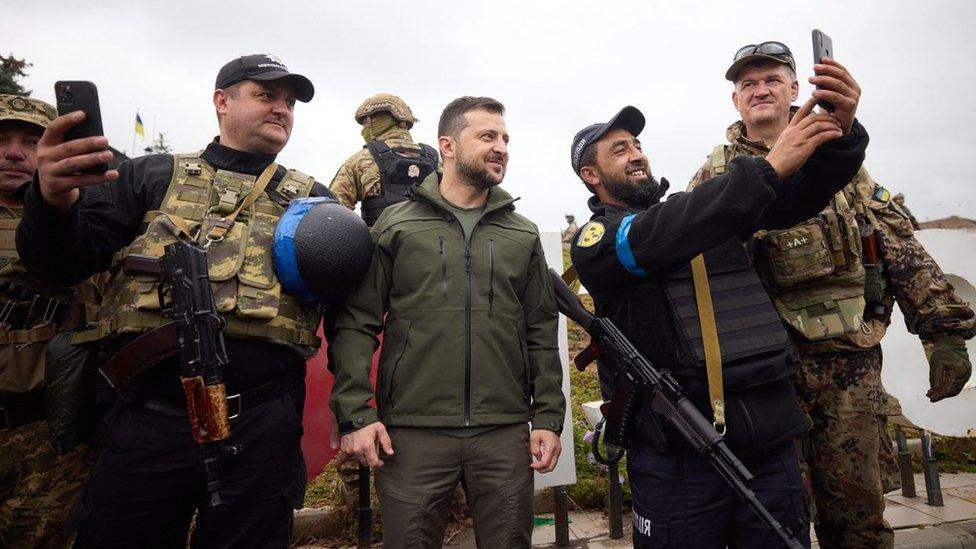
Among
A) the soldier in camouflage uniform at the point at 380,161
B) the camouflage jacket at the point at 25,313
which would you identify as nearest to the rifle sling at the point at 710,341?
the soldier in camouflage uniform at the point at 380,161

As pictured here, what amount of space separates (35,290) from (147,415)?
1082mm

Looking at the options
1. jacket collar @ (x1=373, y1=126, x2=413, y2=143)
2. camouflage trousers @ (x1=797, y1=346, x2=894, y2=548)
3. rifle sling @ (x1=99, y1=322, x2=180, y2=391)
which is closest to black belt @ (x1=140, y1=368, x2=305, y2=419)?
rifle sling @ (x1=99, y1=322, x2=180, y2=391)

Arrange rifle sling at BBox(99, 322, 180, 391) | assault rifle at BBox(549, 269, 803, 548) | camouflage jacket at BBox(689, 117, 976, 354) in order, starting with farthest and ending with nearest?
camouflage jacket at BBox(689, 117, 976, 354) < assault rifle at BBox(549, 269, 803, 548) < rifle sling at BBox(99, 322, 180, 391)

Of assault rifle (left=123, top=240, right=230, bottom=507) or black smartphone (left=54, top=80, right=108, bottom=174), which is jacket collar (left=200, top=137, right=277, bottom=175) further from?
black smartphone (left=54, top=80, right=108, bottom=174)

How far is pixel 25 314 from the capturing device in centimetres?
235

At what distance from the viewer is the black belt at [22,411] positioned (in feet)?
7.41

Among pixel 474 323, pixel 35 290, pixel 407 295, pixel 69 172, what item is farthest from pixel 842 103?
pixel 35 290

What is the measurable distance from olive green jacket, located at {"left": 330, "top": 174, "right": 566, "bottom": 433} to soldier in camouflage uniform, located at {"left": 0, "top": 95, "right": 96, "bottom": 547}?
136 cm

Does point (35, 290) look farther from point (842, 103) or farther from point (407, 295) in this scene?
point (842, 103)

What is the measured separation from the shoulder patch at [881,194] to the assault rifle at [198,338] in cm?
337

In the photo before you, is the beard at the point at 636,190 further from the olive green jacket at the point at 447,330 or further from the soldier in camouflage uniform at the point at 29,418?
the soldier in camouflage uniform at the point at 29,418

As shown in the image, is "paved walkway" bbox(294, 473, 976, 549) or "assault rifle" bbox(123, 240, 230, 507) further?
"paved walkway" bbox(294, 473, 976, 549)

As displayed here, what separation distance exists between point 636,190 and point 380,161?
2104 millimetres

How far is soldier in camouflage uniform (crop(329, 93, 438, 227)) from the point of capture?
12.4 feet
